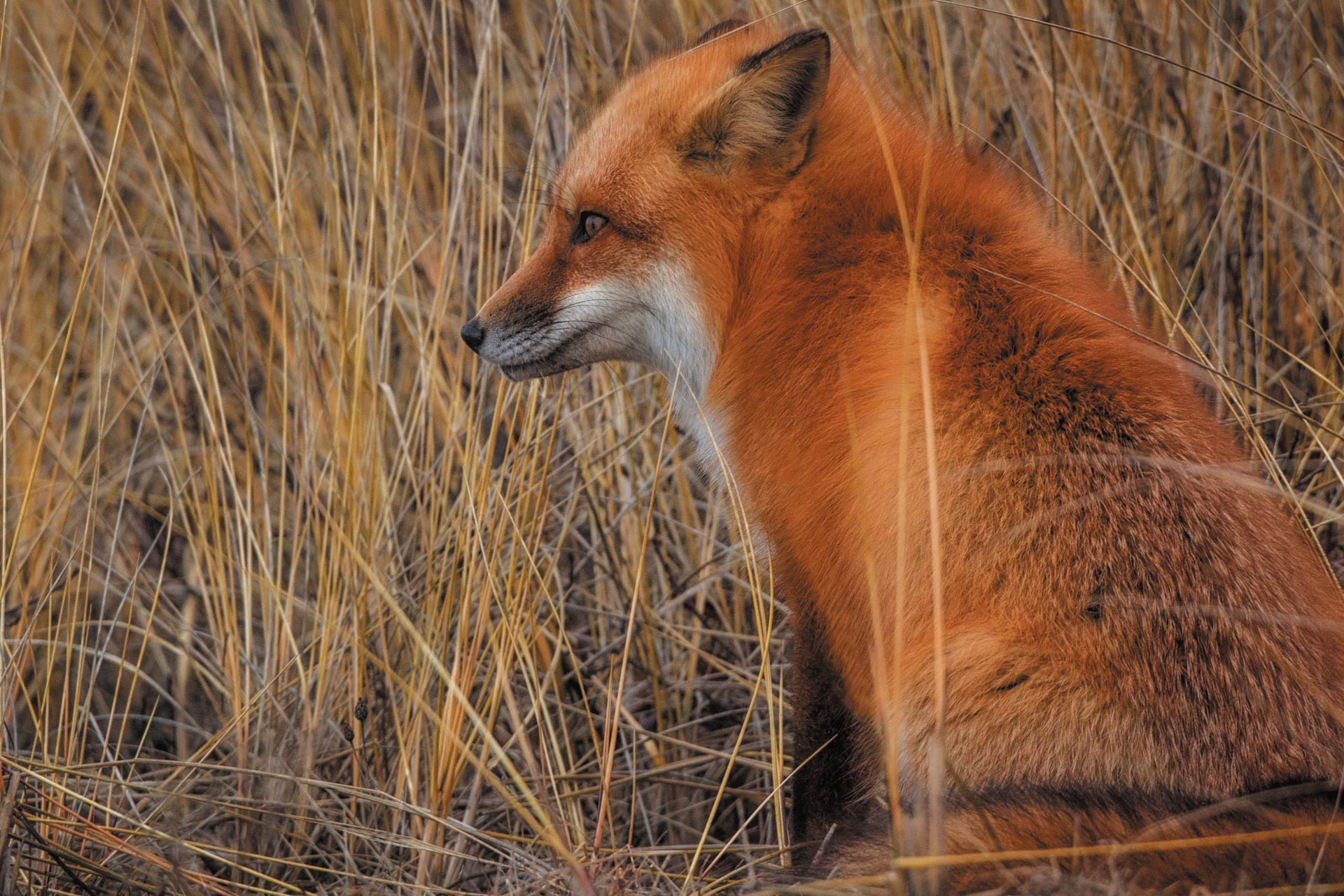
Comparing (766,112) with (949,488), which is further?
(766,112)

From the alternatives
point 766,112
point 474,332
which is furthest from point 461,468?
point 766,112

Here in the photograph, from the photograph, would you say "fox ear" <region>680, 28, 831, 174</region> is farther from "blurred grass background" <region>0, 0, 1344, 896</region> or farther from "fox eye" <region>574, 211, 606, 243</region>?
"blurred grass background" <region>0, 0, 1344, 896</region>

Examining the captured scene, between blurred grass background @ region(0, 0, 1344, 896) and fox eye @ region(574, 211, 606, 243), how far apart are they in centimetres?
32

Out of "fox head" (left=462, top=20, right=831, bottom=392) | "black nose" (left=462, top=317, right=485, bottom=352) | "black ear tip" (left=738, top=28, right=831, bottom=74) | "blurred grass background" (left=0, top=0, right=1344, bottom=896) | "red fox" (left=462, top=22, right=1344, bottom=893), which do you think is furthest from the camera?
"black nose" (left=462, top=317, right=485, bottom=352)

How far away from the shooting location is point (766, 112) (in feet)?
6.63

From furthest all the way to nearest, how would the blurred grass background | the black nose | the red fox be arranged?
the black nose, the blurred grass background, the red fox

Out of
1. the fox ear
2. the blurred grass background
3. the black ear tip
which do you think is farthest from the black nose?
the black ear tip

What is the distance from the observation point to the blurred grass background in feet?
7.03

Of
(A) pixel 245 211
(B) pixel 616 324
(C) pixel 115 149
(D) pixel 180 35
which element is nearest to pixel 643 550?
(B) pixel 616 324

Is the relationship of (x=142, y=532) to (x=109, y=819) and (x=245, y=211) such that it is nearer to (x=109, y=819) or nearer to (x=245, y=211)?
(x=245, y=211)

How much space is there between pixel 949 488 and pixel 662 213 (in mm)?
829

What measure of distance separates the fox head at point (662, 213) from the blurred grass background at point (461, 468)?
0.72 feet

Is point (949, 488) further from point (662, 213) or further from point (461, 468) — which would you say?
point (461, 468)

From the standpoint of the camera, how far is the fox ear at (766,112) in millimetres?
1951
